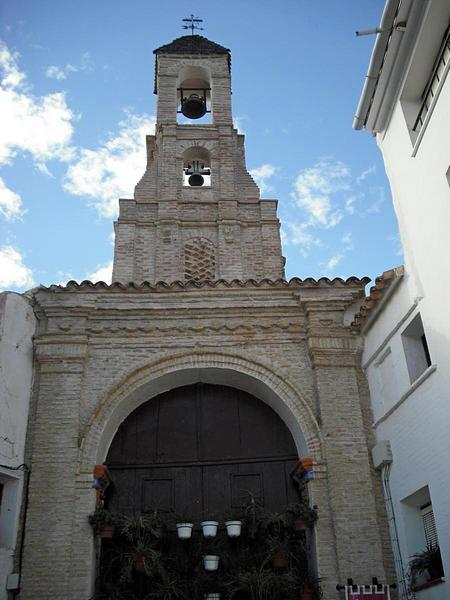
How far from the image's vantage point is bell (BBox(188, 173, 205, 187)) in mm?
15406

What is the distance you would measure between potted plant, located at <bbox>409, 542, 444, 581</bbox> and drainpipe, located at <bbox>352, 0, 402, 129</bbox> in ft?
20.8

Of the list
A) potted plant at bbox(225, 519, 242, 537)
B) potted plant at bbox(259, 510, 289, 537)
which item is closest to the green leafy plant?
potted plant at bbox(225, 519, 242, 537)

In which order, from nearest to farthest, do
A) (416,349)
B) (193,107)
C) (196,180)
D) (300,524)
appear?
(416,349)
(300,524)
(196,180)
(193,107)

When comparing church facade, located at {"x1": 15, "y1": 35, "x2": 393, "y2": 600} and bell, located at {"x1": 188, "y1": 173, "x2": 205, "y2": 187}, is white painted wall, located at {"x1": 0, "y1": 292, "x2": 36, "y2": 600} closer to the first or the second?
church facade, located at {"x1": 15, "y1": 35, "x2": 393, "y2": 600}

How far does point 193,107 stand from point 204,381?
8.52m

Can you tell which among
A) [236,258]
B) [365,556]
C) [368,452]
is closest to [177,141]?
[236,258]

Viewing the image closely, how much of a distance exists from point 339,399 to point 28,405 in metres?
4.84

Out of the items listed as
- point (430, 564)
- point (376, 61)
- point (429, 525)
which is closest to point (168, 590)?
point (430, 564)

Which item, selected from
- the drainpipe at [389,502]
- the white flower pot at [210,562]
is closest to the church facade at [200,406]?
the drainpipe at [389,502]

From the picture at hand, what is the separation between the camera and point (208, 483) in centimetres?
1039

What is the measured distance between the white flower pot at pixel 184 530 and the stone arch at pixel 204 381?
64.2 inches

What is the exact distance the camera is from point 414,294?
8719 millimetres

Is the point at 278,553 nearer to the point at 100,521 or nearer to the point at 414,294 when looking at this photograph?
the point at 100,521

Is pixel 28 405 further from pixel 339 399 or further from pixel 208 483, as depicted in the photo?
pixel 339 399
